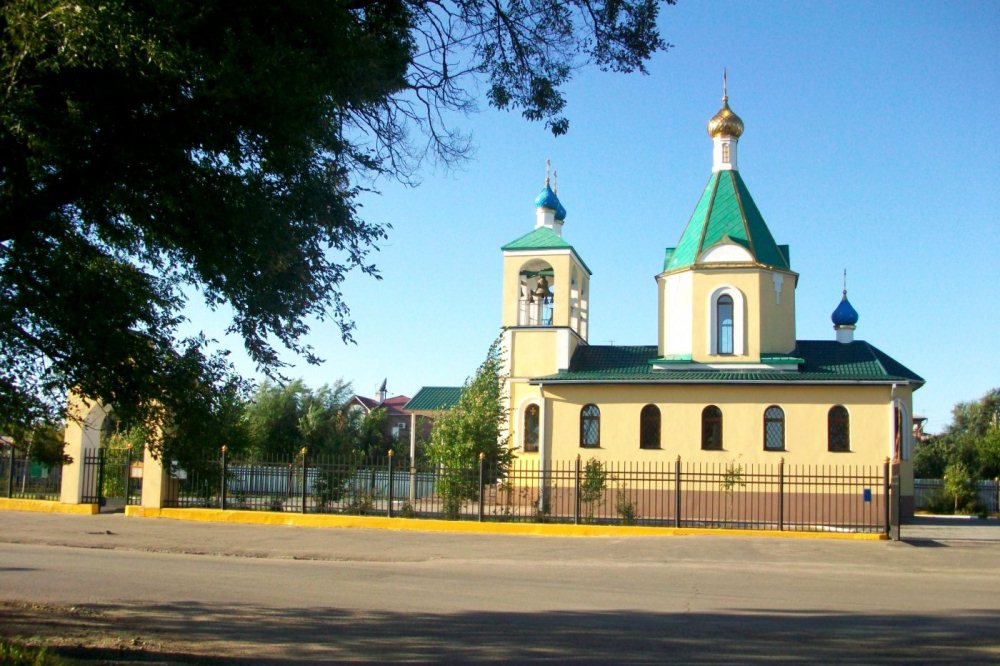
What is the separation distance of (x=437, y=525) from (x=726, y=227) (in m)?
13.9

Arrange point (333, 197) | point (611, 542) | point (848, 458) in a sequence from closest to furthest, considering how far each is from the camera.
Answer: point (333, 197)
point (611, 542)
point (848, 458)

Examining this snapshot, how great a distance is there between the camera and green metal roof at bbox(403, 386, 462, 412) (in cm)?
3306

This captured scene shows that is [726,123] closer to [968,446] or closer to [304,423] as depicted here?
[304,423]

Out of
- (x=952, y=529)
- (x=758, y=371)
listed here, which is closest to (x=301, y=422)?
(x=758, y=371)

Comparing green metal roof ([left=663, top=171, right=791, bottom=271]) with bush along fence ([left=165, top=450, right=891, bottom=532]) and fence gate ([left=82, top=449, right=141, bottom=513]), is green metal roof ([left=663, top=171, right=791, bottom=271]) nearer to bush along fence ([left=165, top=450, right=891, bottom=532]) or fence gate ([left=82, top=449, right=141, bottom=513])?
bush along fence ([left=165, top=450, right=891, bottom=532])

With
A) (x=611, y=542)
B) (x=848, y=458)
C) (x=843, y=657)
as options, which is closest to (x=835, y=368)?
(x=848, y=458)

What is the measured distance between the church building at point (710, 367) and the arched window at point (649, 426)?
0.10ft

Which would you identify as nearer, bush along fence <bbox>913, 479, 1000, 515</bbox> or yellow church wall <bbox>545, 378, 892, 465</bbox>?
yellow church wall <bbox>545, 378, 892, 465</bbox>

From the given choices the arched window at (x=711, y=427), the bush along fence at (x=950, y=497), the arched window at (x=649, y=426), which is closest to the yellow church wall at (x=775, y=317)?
the arched window at (x=711, y=427)

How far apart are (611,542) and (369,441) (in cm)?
3259

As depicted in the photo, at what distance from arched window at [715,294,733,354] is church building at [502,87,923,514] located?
30mm

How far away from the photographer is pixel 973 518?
30.4m

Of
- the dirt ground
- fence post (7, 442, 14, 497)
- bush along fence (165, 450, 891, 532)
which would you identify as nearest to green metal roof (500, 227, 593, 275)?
bush along fence (165, 450, 891, 532)

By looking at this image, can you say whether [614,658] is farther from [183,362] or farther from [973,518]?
[973,518]
